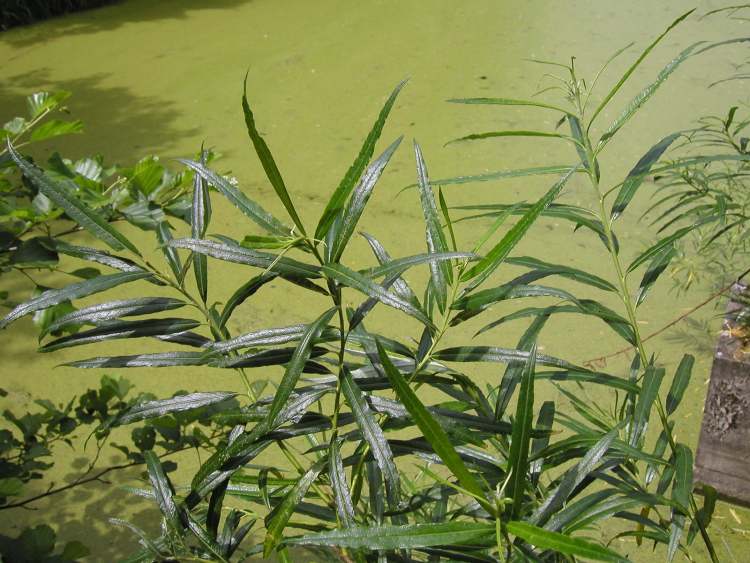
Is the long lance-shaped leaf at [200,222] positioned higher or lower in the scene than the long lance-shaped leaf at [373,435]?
higher

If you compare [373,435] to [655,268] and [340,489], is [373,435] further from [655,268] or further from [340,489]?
[655,268]

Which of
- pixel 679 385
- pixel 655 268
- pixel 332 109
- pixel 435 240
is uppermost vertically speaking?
pixel 435 240

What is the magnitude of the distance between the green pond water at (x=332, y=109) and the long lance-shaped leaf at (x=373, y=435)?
1.01 metres

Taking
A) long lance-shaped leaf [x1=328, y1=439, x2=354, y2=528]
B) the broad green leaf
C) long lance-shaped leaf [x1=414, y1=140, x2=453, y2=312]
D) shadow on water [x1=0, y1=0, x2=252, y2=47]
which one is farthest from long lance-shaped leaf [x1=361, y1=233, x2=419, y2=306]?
shadow on water [x1=0, y1=0, x2=252, y2=47]

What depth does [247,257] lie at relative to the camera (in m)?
0.57

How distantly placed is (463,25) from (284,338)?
3.11 m

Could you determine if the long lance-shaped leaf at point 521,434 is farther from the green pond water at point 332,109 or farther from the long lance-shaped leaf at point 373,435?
the green pond water at point 332,109

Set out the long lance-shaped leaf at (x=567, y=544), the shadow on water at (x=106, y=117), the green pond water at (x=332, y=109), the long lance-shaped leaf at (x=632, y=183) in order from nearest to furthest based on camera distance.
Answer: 1. the long lance-shaped leaf at (x=567, y=544)
2. the long lance-shaped leaf at (x=632, y=183)
3. the green pond water at (x=332, y=109)
4. the shadow on water at (x=106, y=117)

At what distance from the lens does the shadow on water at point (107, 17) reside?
3.51 metres

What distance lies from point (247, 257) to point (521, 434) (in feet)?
0.70

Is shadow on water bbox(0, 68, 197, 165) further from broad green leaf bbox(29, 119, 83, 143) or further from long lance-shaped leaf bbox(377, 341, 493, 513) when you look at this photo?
long lance-shaped leaf bbox(377, 341, 493, 513)

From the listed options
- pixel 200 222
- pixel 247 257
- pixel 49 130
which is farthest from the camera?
pixel 49 130

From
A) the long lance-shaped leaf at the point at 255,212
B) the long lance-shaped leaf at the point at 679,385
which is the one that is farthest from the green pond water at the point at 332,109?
the long lance-shaped leaf at the point at 255,212

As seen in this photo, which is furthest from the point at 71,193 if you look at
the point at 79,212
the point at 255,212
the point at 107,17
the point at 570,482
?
the point at 107,17
